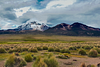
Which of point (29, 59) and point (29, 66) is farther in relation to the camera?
point (29, 59)

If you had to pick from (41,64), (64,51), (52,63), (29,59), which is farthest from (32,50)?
(41,64)

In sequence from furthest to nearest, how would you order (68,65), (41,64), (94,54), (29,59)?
(94,54) < (29,59) < (68,65) < (41,64)

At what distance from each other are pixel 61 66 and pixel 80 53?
9987mm

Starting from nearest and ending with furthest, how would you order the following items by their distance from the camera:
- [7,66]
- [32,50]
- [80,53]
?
1. [7,66]
2. [80,53]
3. [32,50]

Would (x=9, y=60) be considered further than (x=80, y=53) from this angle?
No

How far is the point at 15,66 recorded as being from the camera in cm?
1098

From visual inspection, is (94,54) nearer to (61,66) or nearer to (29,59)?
(61,66)

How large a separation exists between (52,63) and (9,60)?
4482mm

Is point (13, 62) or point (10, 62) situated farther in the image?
point (13, 62)

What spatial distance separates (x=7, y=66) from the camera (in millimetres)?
10484

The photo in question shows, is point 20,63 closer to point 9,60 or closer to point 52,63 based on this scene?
point 9,60

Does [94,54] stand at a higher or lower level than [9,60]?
lower

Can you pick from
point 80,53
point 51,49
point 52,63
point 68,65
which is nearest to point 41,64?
point 52,63

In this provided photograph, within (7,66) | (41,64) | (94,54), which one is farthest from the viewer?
(94,54)
